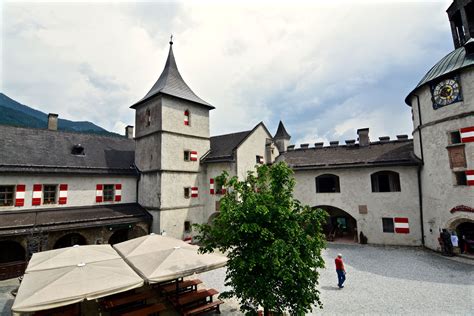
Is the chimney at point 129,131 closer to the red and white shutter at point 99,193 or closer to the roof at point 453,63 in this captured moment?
the red and white shutter at point 99,193

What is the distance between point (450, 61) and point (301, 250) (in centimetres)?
1701

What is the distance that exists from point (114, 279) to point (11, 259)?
39.7ft

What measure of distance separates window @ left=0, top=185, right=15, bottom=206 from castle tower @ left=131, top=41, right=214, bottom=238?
759cm

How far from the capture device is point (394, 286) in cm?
987

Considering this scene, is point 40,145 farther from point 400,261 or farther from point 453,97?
point 453,97

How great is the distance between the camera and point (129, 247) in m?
9.75

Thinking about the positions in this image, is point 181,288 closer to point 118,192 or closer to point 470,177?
point 118,192

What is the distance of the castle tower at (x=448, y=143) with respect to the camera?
1302 cm

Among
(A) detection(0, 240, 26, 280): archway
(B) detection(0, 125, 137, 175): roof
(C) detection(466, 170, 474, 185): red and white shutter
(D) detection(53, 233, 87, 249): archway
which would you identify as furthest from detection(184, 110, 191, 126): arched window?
(C) detection(466, 170, 474, 185): red and white shutter

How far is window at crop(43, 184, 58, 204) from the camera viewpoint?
590 inches

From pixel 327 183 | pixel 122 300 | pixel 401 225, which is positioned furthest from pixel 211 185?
A: pixel 401 225

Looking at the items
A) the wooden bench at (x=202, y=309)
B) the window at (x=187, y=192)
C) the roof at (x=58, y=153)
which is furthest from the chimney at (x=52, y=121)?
the wooden bench at (x=202, y=309)

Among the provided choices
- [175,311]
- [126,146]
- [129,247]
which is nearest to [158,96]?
[126,146]

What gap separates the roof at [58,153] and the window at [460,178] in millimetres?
22054
